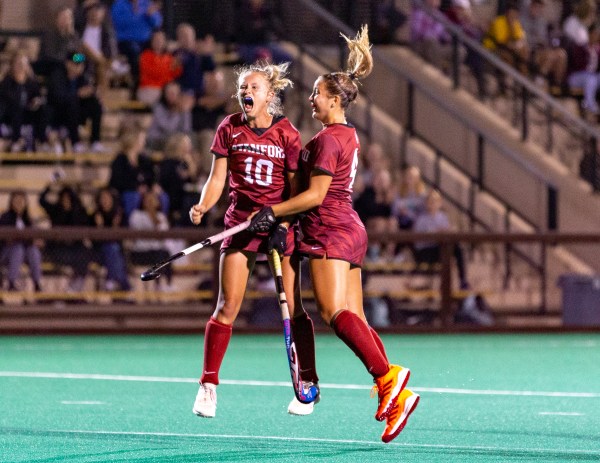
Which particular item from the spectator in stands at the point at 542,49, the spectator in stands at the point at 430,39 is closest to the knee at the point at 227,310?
the spectator in stands at the point at 430,39

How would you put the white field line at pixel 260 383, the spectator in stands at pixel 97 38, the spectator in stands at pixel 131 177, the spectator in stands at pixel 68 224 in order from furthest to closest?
the spectator in stands at pixel 97 38 → the spectator in stands at pixel 131 177 → the spectator in stands at pixel 68 224 → the white field line at pixel 260 383

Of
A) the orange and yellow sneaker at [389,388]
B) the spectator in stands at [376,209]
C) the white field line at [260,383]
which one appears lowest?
the spectator in stands at [376,209]

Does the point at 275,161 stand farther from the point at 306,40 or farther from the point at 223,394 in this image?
the point at 306,40

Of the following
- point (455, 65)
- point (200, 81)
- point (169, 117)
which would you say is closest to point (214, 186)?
point (169, 117)

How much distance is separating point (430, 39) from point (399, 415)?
566 inches

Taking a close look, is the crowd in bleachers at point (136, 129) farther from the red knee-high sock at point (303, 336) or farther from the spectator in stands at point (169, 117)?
the red knee-high sock at point (303, 336)

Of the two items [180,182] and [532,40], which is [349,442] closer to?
[180,182]

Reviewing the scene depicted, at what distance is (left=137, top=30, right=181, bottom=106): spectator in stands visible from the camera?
62.2ft

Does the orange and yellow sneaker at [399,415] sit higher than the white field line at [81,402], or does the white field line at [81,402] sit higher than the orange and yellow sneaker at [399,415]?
the orange and yellow sneaker at [399,415]

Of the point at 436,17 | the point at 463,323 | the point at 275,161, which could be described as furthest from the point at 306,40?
the point at 275,161

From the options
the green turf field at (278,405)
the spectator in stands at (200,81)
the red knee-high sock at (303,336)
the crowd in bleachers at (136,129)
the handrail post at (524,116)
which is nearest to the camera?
the green turf field at (278,405)

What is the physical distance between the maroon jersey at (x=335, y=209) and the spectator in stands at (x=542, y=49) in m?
14.4

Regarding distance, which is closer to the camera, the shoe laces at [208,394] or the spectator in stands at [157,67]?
the shoe laces at [208,394]

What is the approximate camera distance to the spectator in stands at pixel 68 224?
1598 cm
